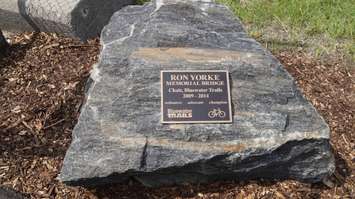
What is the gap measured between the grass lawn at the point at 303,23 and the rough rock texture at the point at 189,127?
4.72ft

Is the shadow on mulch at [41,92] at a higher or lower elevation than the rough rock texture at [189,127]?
lower

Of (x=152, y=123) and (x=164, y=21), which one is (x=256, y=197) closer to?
(x=152, y=123)

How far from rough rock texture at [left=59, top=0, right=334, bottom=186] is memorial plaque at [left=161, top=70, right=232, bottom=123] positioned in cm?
5

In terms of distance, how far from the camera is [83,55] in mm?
4543

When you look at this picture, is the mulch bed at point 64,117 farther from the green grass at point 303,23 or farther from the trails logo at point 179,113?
the trails logo at point 179,113

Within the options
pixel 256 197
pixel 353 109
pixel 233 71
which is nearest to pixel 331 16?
pixel 353 109

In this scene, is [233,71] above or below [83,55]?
above

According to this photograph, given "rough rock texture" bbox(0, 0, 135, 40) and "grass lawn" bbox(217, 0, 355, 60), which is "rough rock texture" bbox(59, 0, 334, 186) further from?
"grass lawn" bbox(217, 0, 355, 60)

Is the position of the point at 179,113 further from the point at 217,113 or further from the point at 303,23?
the point at 303,23

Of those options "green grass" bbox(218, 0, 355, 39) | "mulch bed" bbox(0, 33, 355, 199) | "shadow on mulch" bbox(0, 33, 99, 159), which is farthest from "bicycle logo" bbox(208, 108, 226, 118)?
"green grass" bbox(218, 0, 355, 39)

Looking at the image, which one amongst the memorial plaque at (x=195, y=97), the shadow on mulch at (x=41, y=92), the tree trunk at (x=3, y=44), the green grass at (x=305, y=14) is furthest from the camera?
the green grass at (x=305, y=14)

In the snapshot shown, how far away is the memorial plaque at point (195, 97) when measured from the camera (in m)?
3.17

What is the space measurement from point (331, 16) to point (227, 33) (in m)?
1.96

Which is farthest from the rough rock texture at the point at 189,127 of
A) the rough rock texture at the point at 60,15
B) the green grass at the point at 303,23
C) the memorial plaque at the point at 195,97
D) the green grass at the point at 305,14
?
the green grass at the point at 305,14
